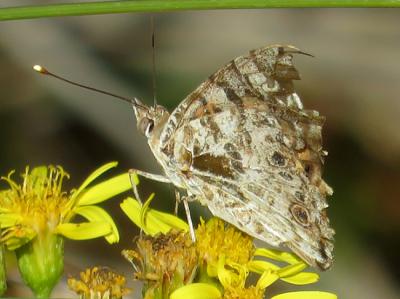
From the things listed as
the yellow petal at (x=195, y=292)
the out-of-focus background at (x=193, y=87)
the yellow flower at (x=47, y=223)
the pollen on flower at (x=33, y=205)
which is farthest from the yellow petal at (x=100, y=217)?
the out-of-focus background at (x=193, y=87)

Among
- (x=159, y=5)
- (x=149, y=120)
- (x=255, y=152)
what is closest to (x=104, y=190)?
(x=149, y=120)

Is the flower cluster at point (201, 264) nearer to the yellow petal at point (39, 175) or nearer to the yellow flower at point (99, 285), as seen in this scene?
the yellow flower at point (99, 285)

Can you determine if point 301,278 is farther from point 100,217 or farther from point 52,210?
point 52,210

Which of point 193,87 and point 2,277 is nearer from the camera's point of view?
point 2,277

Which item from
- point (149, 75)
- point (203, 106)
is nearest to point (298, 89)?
point (149, 75)

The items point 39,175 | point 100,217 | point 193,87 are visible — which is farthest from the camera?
point 193,87

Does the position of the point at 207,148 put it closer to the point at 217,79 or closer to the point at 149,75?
the point at 217,79

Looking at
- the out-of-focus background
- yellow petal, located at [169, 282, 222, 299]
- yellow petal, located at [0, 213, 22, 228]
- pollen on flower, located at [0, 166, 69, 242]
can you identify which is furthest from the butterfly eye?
the out-of-focus background
